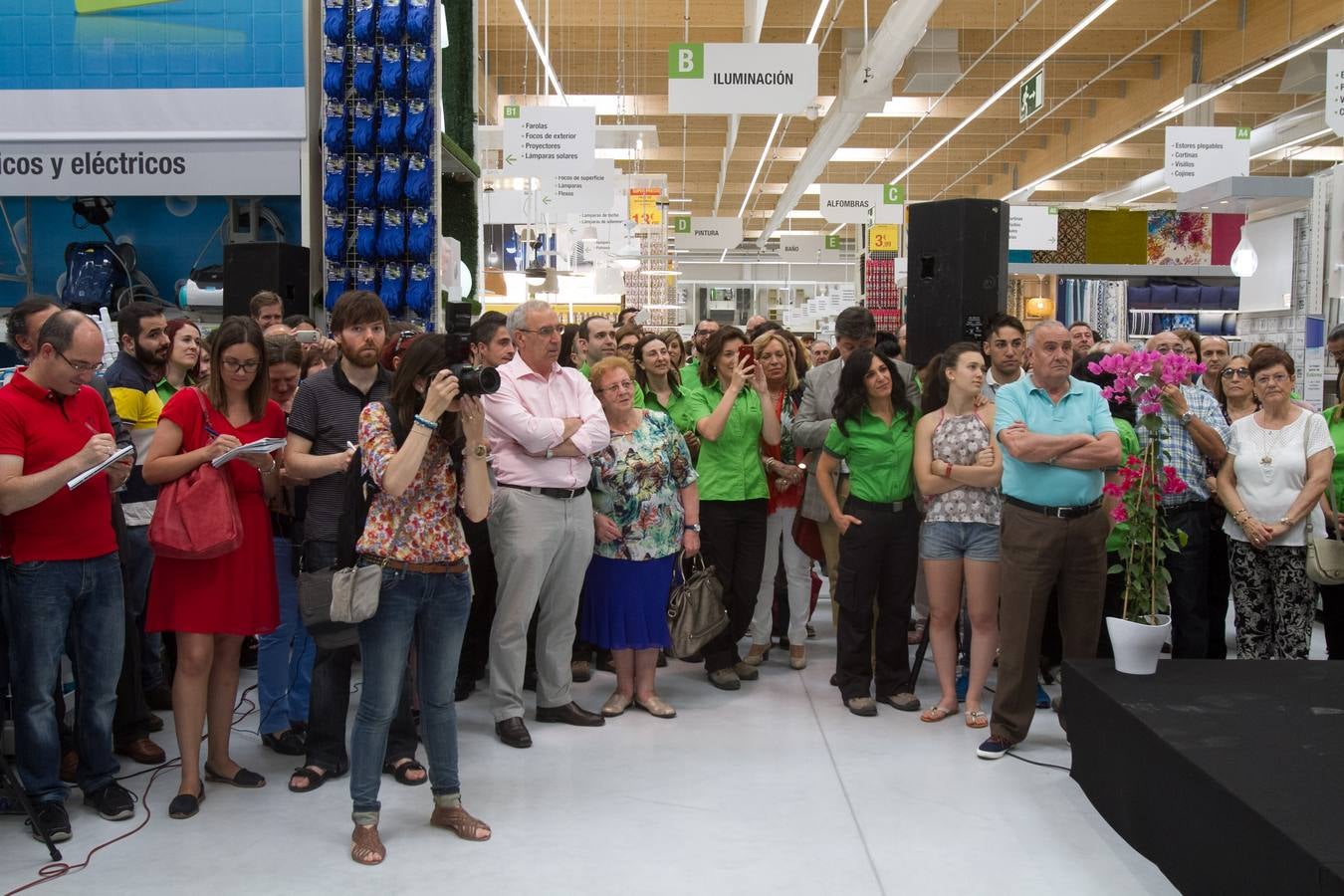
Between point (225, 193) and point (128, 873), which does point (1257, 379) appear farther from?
point (225, 193)

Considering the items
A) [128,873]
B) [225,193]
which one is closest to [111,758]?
[128,873]

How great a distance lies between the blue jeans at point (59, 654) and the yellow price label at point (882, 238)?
16015 mm

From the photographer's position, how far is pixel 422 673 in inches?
136

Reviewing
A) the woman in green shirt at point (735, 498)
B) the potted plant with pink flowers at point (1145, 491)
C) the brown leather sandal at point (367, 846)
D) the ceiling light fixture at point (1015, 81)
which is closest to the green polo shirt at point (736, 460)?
the woman in green shirt at point (735, 498)

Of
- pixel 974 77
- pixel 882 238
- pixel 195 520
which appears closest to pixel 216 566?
pixel 195 520

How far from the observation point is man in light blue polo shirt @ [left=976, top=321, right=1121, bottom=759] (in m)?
4.20

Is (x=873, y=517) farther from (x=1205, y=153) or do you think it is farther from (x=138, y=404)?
(x=1205, y=153)

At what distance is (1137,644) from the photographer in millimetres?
3703

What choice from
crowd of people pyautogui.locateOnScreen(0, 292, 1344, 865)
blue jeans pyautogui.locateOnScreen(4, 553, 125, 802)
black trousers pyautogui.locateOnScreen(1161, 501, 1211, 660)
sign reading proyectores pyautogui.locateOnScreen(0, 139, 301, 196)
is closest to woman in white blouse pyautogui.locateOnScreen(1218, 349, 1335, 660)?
crowd of people pyautogui.locateOnScreen(0, 292, 1344, 865)

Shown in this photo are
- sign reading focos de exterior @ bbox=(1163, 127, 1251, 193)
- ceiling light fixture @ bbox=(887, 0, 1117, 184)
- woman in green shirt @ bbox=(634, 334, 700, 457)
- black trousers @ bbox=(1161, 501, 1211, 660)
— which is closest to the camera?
black trousers @ bbox=(1161, 501, 1211, 660)

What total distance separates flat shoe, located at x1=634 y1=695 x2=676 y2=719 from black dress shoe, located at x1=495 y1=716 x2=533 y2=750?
0.58 metres

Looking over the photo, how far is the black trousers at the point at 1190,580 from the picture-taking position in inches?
196

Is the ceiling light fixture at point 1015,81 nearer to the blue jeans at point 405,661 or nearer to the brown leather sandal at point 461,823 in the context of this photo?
the blue jeans at point 405,661

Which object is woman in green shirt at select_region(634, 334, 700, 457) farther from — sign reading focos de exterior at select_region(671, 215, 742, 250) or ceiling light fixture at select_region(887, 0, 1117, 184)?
sign reading focos de exterior at select_region(671, 215, 742, 250)
